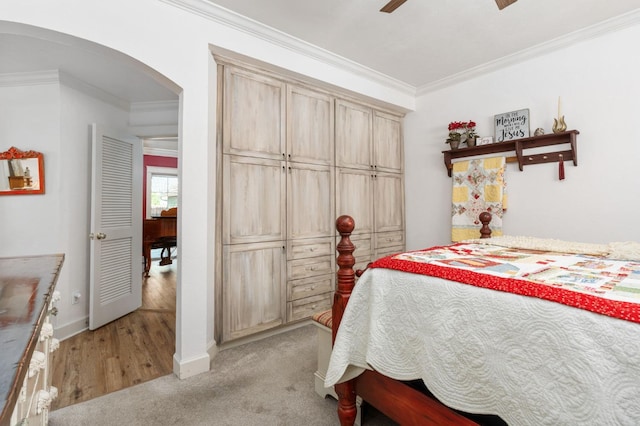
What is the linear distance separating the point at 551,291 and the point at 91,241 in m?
3.59

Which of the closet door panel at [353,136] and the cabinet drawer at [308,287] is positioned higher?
the closet door panel at [353,136]

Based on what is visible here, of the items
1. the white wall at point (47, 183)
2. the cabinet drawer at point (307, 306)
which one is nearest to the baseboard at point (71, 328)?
the white wall at point (47, 183)

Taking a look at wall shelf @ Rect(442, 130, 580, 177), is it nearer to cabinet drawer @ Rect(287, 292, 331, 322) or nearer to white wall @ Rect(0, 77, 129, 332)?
cabinet drawer @ Rect(287, 292, 331, 322)

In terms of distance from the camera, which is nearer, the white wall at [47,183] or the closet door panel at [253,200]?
the closet door panel at [253,200]

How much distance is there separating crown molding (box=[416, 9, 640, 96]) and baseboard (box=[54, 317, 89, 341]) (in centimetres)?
453

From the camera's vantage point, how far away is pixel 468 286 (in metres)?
1.09

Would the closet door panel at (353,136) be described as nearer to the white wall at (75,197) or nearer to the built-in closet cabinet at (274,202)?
the built-in closet cabinet at (274,202)

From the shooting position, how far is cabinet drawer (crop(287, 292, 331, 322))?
2845mm

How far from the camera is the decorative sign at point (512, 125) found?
117 inches

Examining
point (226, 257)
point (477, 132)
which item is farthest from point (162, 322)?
point (477, 132)

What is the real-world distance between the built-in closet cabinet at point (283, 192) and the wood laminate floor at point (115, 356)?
23.0 inches

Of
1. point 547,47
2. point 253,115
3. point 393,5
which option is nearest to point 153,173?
point 253,115

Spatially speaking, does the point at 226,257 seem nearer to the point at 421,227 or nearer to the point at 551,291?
the point at 551,291

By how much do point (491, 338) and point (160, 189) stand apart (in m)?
7.70
